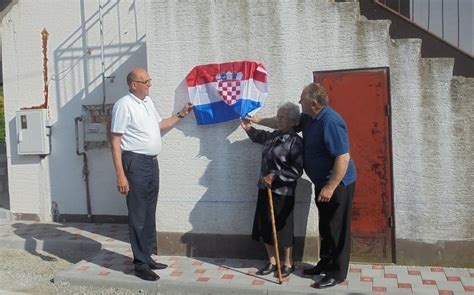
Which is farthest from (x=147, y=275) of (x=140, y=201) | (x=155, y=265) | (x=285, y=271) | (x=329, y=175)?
(x=329, y=175)

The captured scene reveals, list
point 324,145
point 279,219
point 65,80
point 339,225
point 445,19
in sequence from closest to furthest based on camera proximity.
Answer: point 324,145 → point 339,225 → point 279,219 → point 445,19 → point 65,80

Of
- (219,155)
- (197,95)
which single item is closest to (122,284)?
(219,155)

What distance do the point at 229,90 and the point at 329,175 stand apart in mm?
1496

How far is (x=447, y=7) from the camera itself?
6.50m

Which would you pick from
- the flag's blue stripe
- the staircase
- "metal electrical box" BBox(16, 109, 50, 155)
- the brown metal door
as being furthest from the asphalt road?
the staircase

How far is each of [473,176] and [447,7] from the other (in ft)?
7.00

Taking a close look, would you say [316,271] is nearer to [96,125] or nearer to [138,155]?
[138,155]

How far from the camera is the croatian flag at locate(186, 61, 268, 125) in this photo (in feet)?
→ 19.4

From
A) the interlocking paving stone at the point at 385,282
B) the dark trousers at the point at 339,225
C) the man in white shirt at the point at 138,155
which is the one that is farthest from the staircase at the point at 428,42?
the man in white shirt at the point at 138,155

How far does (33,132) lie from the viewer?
26.6 feet

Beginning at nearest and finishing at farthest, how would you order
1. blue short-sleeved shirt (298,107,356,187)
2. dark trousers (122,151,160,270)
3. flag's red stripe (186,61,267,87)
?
blue short-sleeved shirt (298,107,356,187) → dark trousers (122,151,160,270) → flag's red stripe (186,61,267,87)

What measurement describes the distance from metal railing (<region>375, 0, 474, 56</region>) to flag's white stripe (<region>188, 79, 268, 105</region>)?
1833 millimetres

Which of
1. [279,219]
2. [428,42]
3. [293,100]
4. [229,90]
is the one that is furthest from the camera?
[428,42]

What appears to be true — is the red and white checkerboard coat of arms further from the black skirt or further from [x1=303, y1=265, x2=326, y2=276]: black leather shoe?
[x1=303, y1=265, x2=326, y2=276]: black leather shoe
